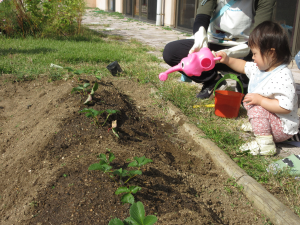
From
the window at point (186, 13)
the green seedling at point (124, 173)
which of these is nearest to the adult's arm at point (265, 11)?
the green seedling at point (124, 173)

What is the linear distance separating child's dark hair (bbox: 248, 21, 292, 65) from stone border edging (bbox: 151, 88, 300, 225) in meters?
0.87

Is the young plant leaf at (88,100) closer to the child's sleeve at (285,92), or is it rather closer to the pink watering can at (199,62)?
the pink watering can at (199,62)

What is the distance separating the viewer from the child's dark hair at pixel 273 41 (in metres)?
2.20

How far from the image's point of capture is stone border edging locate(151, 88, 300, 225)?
1568 mm

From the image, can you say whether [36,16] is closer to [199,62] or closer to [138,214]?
[199,62]

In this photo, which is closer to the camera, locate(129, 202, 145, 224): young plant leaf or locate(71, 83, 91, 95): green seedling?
locate(129, 202, 145, 224): young plant leaf

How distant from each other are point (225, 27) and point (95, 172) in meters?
2.33

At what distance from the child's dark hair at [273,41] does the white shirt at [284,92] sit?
4.3 inches

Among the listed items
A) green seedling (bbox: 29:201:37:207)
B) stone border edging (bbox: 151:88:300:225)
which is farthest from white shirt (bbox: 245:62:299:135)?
green seedling (bbox: 29:201:37:207)

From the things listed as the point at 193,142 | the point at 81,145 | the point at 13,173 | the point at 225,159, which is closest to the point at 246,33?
the point at 193,142

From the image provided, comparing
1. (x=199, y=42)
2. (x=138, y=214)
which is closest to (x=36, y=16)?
(x=199, y=42)

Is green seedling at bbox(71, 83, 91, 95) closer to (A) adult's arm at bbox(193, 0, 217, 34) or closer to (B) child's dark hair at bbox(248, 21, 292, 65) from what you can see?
(A) adult's arm at bbox(193, 0, 217, 34)

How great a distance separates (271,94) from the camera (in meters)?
2.29

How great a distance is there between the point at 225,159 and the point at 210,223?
0.71m
